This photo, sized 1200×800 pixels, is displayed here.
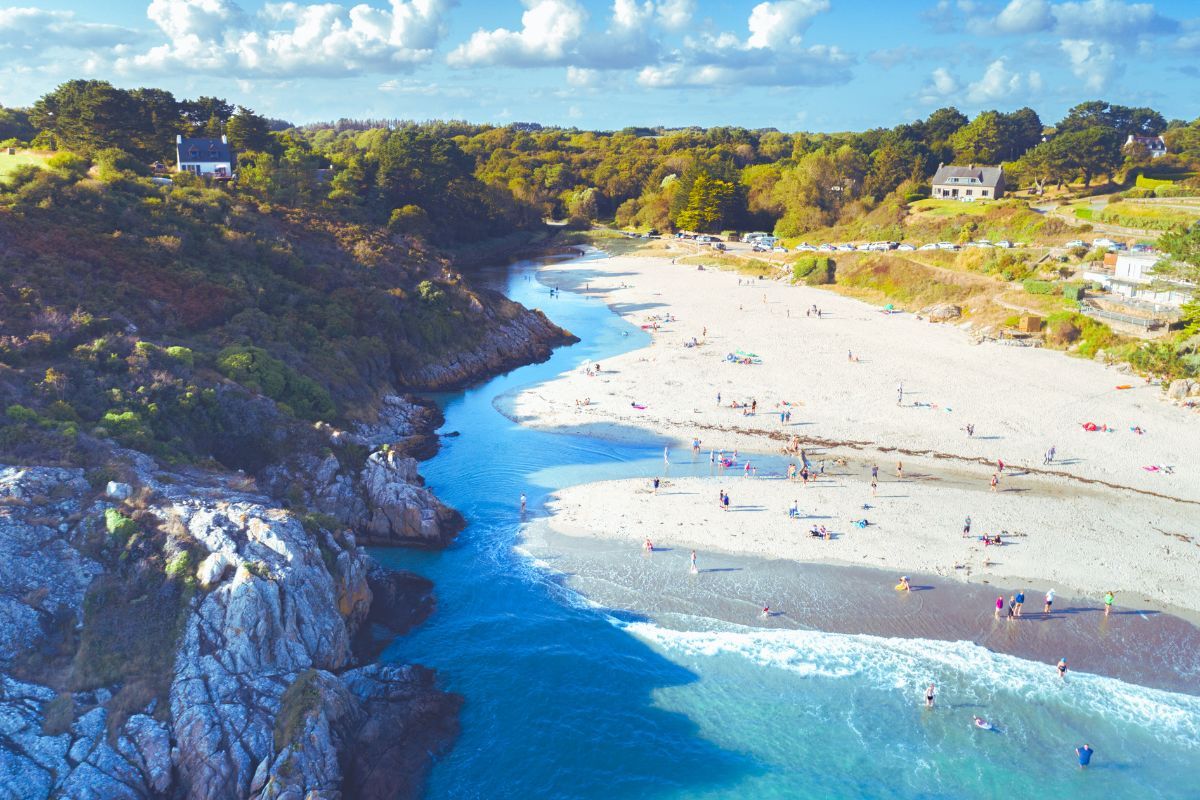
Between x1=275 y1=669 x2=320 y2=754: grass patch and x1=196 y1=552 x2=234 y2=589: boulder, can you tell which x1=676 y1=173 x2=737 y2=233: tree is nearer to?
x1=196 y1=552 x2=234 y2=589: boulder

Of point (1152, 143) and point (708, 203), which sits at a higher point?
point (1152, 143)

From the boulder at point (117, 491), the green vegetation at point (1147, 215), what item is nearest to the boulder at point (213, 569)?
the boulder at point (117, 491)

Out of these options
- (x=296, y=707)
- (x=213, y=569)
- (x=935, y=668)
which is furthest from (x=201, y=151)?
(x=935, y=668)

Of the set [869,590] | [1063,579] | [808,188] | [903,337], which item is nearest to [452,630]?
[869,590]

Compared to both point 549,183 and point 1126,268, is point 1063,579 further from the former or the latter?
point 549,183

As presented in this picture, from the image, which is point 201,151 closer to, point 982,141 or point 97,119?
point 97,119

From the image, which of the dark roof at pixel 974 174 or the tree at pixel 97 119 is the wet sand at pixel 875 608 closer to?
the tree at pixel 97 119
